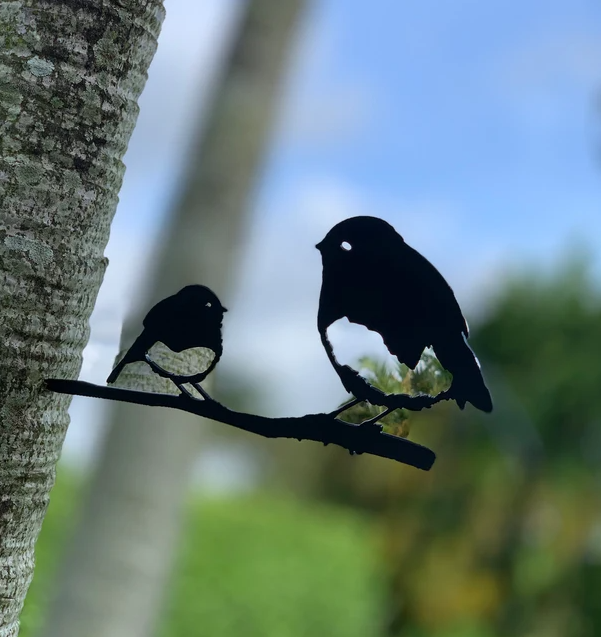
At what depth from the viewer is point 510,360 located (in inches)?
345

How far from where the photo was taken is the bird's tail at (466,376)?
2.95 feet

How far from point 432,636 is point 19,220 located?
7823mm

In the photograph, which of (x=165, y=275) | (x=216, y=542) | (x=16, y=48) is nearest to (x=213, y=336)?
(x=16, y=48)

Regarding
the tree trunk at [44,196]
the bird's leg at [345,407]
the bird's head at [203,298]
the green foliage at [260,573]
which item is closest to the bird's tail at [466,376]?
the bird's leg at [345,407]

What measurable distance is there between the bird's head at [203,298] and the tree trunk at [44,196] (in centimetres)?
11

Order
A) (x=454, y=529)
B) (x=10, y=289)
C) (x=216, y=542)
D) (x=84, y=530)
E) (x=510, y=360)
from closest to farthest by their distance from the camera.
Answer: (x=10, y=289)
(x=84, y=530)
(x=216, y=542)
(x=454, y=529)
(x=510, y=360)

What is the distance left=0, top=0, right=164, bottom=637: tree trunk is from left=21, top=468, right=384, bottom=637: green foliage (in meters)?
3.03

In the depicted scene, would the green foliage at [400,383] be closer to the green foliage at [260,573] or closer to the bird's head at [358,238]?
the bird's head at [358,238]

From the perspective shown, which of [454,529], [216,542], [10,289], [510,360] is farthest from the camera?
[510,360]

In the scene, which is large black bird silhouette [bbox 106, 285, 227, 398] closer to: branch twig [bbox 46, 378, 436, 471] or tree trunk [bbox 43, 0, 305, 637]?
branch twig [bbox 46, 378, 436, 471]

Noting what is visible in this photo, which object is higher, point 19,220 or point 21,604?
point 19,220

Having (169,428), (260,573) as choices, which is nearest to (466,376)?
(169,428)

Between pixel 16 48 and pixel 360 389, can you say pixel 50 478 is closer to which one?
pixel 360 389

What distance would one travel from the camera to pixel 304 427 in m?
0.88
